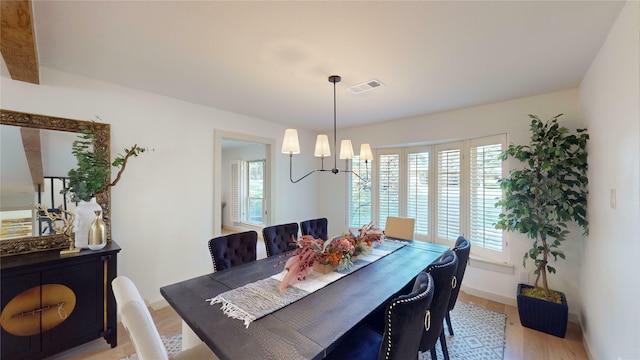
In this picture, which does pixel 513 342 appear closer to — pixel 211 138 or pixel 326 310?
pixel 326 310

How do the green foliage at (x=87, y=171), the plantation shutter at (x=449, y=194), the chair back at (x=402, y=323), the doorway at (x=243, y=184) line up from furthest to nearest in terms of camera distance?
the doorway at (x=243, y=184), the plantation shutter at (x=449, y=194), the green foliage at (x=87, y=171), the chair back at (x=402, y=323)

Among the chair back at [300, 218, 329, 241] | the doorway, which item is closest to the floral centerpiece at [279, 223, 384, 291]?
the chair back at [300, 218, 329, 241]

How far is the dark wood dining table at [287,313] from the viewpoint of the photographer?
110cm

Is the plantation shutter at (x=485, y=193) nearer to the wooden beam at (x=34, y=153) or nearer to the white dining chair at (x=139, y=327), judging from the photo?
the white dining chair at (x=139, y=327)

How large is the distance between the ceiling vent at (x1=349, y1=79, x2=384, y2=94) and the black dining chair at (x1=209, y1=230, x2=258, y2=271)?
179 cm

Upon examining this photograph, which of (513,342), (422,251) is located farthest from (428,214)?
(513,342)

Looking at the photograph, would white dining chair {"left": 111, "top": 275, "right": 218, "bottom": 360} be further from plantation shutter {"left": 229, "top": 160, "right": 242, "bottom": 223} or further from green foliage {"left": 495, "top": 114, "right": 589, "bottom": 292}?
plantation shutter {"left": 229, "top": 160, "right": 242, "bottom": 223}

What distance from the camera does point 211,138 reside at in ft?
11.2

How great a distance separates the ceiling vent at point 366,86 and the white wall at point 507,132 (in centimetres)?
144

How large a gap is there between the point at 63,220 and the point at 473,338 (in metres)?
3.82

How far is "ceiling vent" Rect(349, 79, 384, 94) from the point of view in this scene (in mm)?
2498

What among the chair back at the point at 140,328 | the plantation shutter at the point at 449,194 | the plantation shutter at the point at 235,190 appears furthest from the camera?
the plantation shutter at the point at 235,190

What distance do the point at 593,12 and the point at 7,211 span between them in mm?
4306

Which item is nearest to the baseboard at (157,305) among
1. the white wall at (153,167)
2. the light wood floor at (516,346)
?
the white wall at (153,167)
